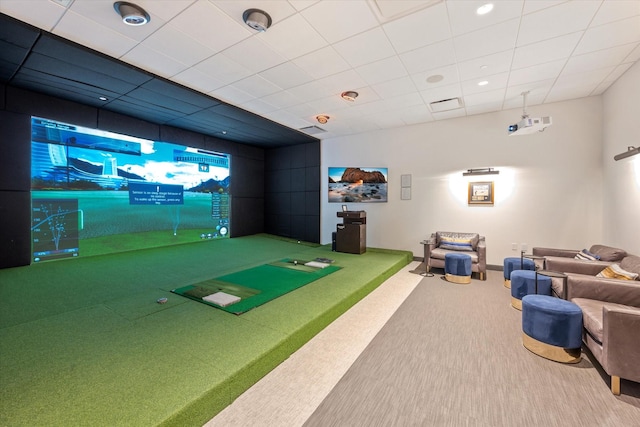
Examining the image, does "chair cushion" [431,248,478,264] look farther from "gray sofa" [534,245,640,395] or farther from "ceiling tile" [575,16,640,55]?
"ceiling tile" [575,16,640,55]

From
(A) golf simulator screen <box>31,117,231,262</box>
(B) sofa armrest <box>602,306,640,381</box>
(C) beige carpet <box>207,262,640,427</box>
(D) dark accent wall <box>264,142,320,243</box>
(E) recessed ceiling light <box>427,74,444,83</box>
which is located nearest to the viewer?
(C) beige carpet <box>207,262,640,427</box>

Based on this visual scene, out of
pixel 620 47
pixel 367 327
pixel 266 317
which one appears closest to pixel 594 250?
pixel 620 47

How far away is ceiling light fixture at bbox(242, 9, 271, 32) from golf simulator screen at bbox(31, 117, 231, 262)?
504cm

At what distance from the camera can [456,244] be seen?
5.65 metres

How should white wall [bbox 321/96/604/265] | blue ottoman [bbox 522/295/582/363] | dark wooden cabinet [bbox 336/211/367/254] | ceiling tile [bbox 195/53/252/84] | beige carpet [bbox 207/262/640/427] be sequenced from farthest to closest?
dark wooden cabinet [bbox 336/211/367/254] < white wall [bbox 321/96/604/265] < ceiling tile [bbox 195/53/252/84] < blue ottoman [bbox 522/295/582/363] < beige carpet [bbox 207/262/640/427]

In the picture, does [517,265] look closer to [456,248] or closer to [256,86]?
[456,248]

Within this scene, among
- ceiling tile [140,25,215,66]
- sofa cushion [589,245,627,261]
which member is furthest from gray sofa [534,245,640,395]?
ceiling tile [140,25,215,66]

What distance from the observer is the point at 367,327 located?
3135 mm

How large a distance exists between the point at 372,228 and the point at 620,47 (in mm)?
5344

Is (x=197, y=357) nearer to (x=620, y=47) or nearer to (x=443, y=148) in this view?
(x=620, y=47)

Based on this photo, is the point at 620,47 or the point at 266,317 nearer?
the point at 266,317

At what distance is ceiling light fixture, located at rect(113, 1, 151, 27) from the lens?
2.71 metres

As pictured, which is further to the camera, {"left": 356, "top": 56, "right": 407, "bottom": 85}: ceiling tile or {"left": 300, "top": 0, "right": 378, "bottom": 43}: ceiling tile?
{"left": 356, "top": 56, "right": 407, "bottom": 85}: ceiling tile

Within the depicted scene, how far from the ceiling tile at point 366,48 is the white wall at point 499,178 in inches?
137
